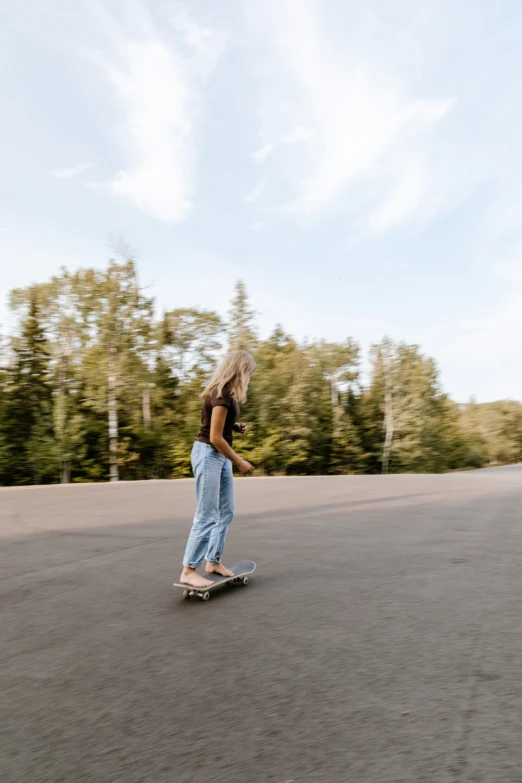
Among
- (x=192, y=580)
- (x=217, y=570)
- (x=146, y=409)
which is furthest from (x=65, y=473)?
(x=192, y=580)

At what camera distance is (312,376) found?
4559 centimetres

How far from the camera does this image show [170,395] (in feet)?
135

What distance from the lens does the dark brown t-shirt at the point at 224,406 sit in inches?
194

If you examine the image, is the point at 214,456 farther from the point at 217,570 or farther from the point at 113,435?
the point at 113,435

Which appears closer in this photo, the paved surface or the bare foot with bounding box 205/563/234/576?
the paved surface

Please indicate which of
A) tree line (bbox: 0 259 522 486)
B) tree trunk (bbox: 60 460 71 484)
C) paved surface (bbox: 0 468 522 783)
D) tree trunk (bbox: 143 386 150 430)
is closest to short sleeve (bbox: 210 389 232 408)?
paved surface (bbox: 0 468 522 783)

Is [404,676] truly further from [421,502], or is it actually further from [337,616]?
[421,502]

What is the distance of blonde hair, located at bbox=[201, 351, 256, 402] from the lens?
4.95 meters

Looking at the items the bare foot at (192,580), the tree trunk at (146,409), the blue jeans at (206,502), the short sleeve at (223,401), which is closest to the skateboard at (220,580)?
the bare foot at (192,580)

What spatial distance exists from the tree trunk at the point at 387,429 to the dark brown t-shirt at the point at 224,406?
4581cm

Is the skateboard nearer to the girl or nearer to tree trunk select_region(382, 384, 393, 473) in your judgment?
the girl

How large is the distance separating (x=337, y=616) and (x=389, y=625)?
1.27 feet

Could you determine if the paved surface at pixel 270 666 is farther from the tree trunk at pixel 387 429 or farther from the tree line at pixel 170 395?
the tree trunk at pixel 387 429

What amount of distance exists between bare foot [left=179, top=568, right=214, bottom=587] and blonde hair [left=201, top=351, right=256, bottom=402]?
4.56 feet
